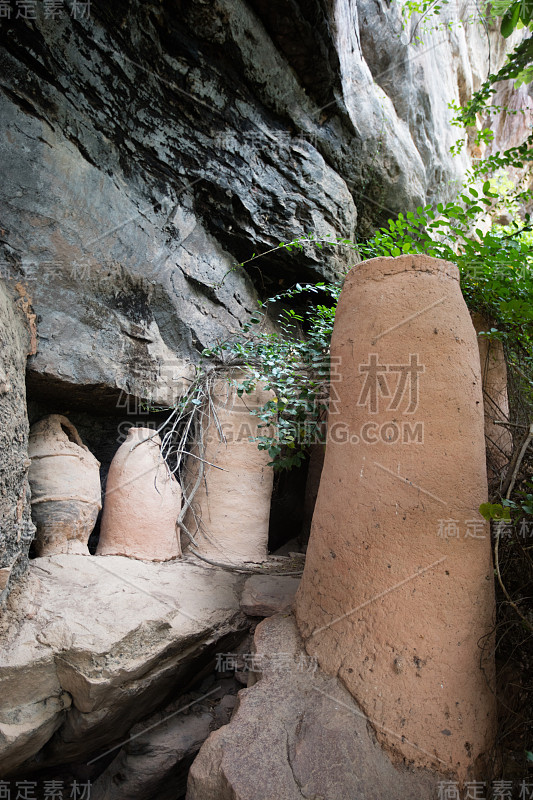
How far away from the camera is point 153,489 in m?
3.34

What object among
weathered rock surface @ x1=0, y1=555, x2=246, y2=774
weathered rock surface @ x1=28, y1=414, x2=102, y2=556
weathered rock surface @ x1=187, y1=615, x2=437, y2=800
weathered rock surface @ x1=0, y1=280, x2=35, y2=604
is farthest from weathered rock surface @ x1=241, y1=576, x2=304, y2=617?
weathered rock surface @ x1=0, y1=280, x2=35, y2=604


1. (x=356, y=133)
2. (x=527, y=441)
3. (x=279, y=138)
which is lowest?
(x=527, y=441)

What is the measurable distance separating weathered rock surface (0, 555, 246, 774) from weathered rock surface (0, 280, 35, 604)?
0.19 m

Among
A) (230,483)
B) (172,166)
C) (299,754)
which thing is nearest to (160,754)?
(299,754)

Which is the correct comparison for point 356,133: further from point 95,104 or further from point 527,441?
point 527,441

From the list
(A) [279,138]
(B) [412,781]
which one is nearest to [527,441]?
(B) [412,781]

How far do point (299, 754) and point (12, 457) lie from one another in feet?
6.10

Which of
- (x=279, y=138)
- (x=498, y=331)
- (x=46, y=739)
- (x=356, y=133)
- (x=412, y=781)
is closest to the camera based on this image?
(x=412, y=781)

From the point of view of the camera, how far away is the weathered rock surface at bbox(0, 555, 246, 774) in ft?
7.11

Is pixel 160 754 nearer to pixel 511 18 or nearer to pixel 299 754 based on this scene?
pixel 299 754

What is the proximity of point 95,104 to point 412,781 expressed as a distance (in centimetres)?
427

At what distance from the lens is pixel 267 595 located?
2.80m

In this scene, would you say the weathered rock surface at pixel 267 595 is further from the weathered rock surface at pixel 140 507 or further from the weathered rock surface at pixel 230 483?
the weathered rock surface at pixel 140 507

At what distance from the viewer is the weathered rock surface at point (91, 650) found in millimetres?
2168
